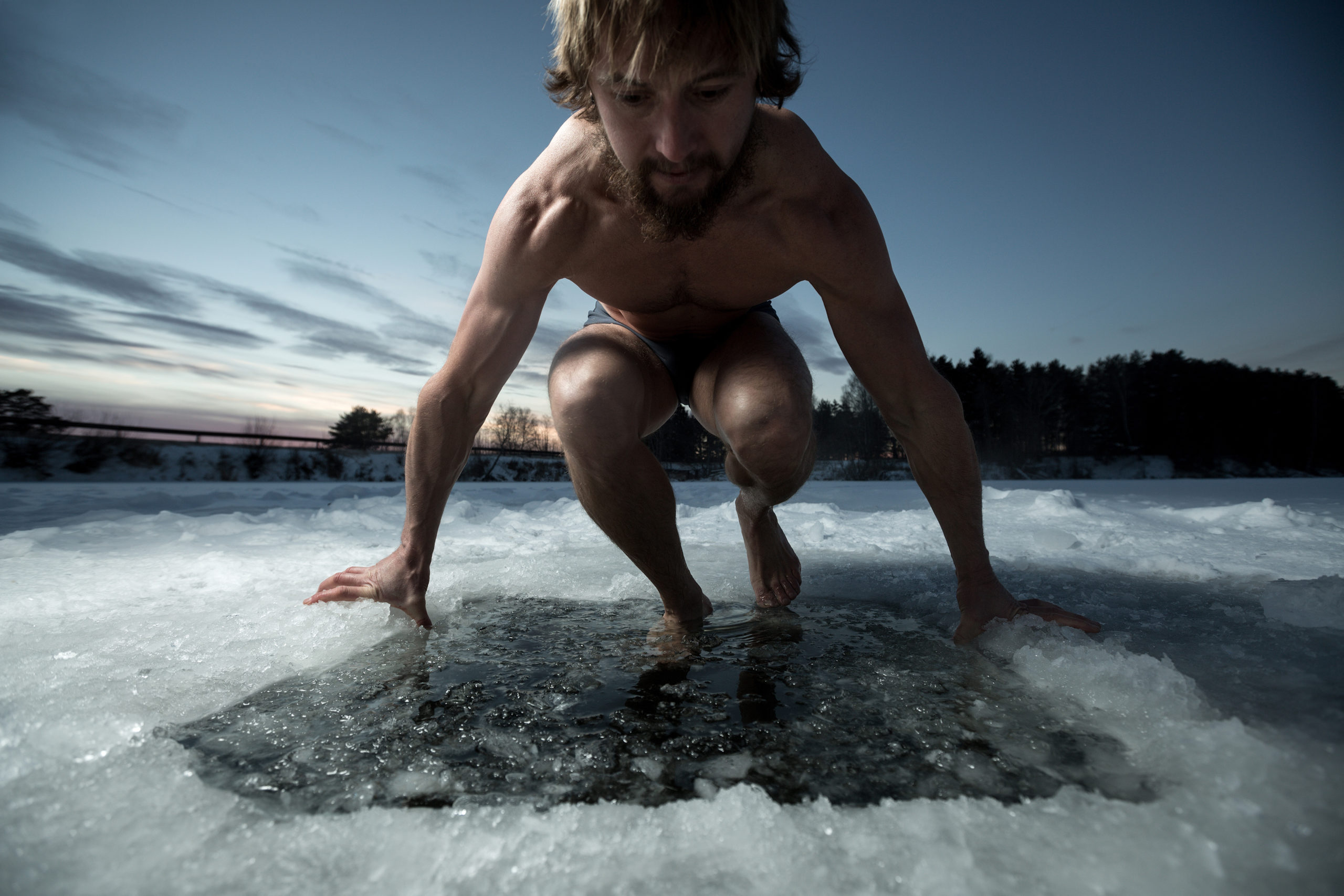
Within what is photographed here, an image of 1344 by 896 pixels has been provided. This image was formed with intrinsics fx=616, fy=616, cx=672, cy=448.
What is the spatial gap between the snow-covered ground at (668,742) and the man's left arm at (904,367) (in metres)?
0.25

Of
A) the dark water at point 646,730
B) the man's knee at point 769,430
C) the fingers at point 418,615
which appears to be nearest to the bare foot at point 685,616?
the dark water at point 646,730

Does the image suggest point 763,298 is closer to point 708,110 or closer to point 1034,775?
point 708,110

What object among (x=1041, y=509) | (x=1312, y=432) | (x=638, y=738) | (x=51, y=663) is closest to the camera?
(x=638, y=738)

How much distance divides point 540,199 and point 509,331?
1.05 feet

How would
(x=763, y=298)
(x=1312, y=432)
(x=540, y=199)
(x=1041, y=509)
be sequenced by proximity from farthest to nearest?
(x=1312, y=432) < (x=1041, y=509) < (x=763, y=298) < (x=540, y=199)

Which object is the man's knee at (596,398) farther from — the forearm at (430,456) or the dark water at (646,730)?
the dark water at (646,730)

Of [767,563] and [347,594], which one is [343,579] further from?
[767,563]

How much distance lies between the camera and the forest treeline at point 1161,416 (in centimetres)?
1820

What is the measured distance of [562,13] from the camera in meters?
1.33

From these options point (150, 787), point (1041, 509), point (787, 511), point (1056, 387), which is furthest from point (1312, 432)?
point (150, 787)

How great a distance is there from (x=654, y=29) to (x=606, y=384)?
0.74 metres

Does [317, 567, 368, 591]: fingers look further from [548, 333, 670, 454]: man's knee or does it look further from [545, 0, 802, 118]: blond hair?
[545, 0, 802, 118]: blond hair

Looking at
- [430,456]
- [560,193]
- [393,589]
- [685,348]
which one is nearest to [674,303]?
[685,348]

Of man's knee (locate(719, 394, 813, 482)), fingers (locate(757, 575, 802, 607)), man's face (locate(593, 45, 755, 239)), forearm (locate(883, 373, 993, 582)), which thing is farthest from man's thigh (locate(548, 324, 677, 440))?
forearm (locate(883, 373, 993, 582))
